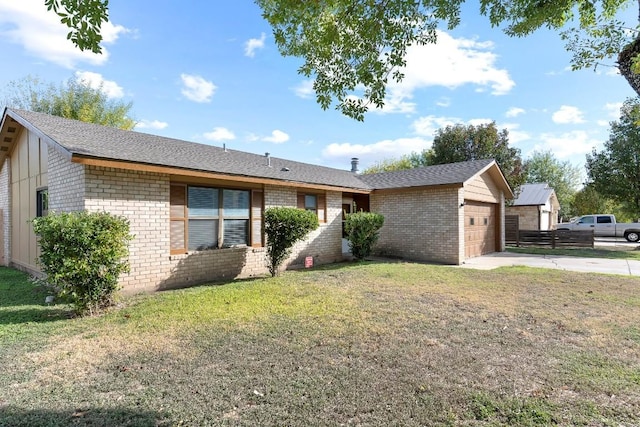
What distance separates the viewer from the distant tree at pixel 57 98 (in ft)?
80.3

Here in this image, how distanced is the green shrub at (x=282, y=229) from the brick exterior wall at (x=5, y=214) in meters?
9.32

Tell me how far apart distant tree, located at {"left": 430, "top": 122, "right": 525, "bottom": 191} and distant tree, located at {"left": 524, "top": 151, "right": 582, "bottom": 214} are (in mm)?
22598

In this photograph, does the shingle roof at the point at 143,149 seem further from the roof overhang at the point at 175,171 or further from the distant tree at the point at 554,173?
the distant tree at the point at 554,173

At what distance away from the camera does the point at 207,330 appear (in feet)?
16.2

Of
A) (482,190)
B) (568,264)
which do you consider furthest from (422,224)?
(568,264)

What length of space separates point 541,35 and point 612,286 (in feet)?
22.4

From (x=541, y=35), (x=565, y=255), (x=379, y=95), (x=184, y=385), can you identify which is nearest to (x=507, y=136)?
(x=565, y=255)

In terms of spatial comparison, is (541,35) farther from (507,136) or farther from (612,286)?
(507,136)

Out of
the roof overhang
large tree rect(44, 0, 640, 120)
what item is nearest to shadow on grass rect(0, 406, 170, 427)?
large tree rect(44, 0, 640, 120)

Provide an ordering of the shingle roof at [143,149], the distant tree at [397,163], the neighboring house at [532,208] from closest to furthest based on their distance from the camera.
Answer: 1. the shingle roof at [143,149]
2. the neighboring house at [532,208]
3. the distant tree at [397,163]

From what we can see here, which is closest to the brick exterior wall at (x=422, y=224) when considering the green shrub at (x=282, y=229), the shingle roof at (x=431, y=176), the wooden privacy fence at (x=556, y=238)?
the shingle roof at (x=431, y=176)

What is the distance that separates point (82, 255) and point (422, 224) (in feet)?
36.9

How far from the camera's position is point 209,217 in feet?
29.3

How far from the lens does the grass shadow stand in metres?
2.70
